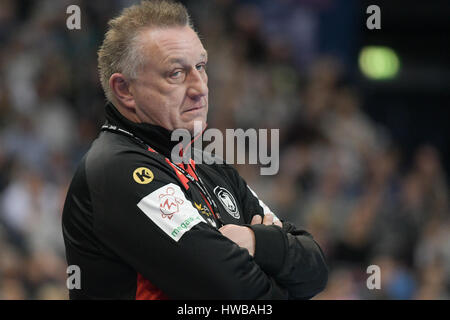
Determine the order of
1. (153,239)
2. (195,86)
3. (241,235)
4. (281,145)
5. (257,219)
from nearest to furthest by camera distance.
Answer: (153,239) → (241,235) → (195,86) → (257,219) → (281,145)

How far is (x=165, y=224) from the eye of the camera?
2219mm

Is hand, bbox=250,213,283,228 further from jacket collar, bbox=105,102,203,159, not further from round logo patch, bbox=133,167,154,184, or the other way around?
round logo patch, bbox=133,167,154,184

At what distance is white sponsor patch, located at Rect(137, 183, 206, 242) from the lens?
2217 millimetres

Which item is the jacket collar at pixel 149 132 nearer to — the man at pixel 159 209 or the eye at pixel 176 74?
the man at pixel 159 209

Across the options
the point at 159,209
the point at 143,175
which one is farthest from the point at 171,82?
the point at 159,209

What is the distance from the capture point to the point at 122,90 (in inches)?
98.8

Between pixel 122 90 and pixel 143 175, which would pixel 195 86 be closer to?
pixel 122 90

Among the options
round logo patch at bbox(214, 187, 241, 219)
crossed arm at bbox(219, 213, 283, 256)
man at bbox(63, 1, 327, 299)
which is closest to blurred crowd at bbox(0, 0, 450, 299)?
round logo patch at bbox(214, 187, 241, 219)

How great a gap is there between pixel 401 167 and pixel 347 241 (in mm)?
1807

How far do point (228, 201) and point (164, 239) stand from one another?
0.56 meters

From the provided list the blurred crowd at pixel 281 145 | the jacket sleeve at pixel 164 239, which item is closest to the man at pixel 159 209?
the jacket sleeve at pixel 164 239

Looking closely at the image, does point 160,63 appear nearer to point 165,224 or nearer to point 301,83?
point 165,224

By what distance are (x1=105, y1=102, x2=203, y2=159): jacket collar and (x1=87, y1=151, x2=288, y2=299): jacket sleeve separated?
7.6 inches

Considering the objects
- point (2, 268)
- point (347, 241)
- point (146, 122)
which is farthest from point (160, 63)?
point (347, 241)
